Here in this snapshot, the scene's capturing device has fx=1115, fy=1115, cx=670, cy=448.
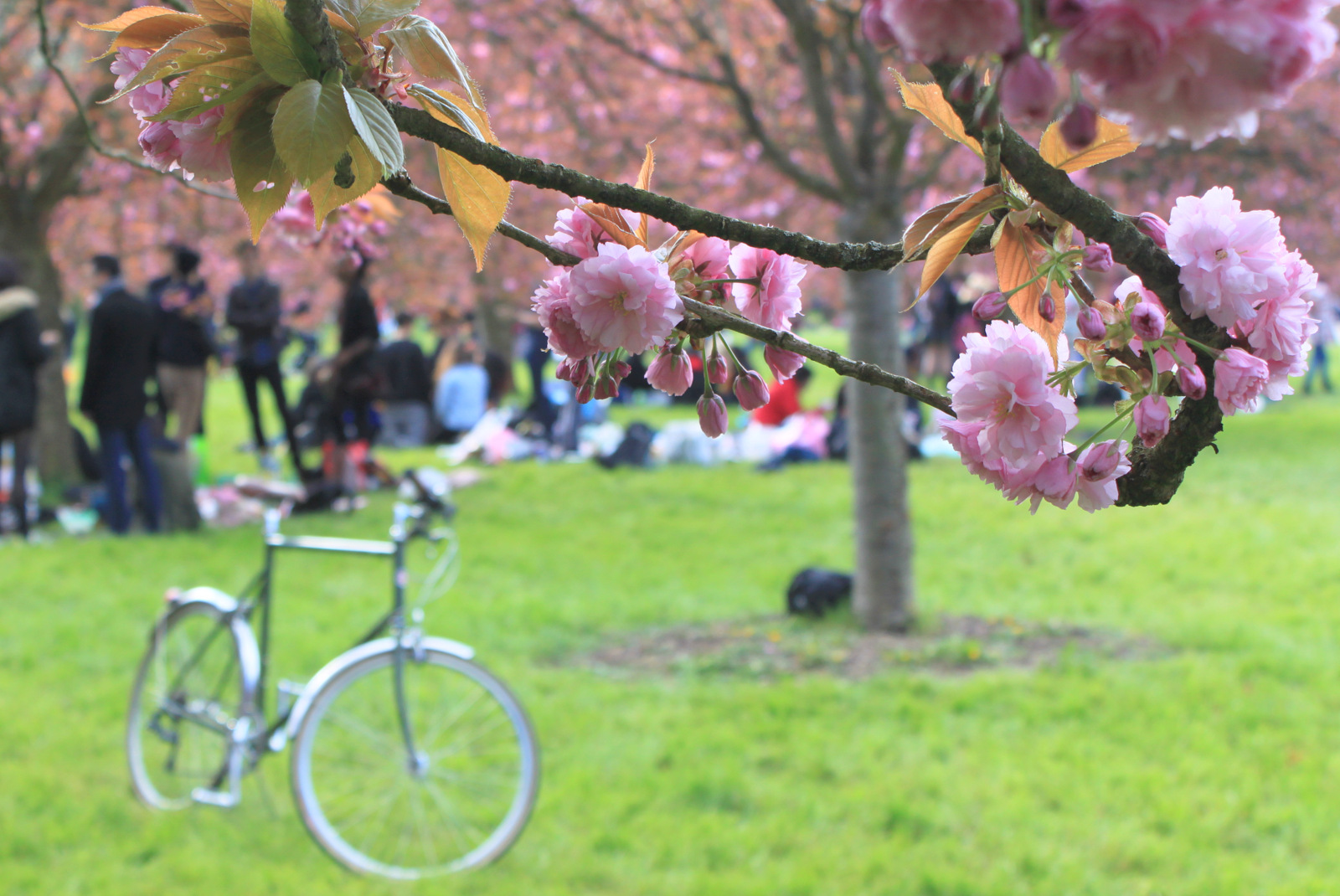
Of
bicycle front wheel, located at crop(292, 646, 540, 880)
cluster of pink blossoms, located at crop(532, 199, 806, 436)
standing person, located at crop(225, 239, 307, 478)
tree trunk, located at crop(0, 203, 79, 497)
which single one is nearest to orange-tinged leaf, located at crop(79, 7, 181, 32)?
cluster of pink blossoms, located at crop(532, 199, 806, 436)

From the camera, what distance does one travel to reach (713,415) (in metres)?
1.08

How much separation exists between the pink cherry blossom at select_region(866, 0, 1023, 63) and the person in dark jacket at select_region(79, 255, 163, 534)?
329 inches

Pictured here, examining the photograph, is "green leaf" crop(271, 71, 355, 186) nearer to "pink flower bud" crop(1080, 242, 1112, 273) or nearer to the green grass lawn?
"pink flower bud" crop(1080, 242, 1112, 273)

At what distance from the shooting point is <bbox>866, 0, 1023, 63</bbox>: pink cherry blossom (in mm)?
496

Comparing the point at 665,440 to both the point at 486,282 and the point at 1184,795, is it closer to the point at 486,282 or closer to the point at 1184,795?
the point at 486,282

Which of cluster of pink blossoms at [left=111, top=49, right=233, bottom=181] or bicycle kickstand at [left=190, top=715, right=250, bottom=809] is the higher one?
cluster of pink blossoms at [left=111, top=49, right=233, bottom=181]

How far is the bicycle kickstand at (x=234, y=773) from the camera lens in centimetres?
360

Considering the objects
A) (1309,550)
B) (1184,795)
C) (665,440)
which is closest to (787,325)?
(1184,795)

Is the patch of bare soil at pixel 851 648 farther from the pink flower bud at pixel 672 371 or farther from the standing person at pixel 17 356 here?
the standing person at pixel 17 356

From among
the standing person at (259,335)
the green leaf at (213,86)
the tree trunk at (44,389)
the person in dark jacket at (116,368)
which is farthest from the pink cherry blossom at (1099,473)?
the tree trunk at (44,389)

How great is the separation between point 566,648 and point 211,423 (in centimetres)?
1276

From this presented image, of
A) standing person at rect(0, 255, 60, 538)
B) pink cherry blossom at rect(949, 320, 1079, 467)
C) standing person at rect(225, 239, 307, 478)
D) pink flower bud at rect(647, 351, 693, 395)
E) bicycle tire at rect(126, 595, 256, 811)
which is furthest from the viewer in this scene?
standing person at rect(225, 239, 307, 478)

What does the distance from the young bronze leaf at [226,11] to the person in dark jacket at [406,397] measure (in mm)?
12524

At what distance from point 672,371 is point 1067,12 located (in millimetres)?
541
